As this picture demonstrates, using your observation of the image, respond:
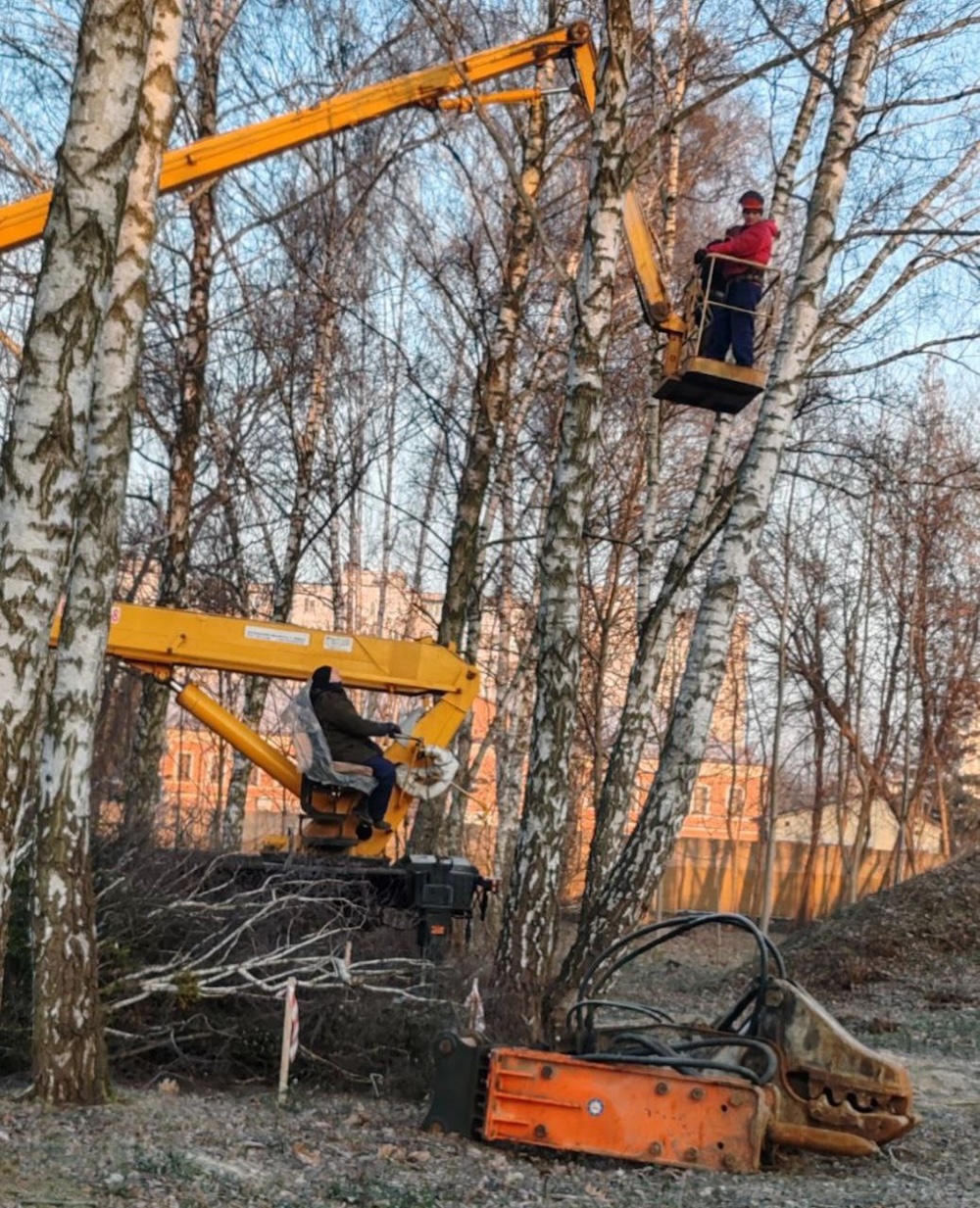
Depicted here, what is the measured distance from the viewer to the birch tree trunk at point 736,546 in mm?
12141

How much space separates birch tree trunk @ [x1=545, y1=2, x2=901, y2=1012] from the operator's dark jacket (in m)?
2.25

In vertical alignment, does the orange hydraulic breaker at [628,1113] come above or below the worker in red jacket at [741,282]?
below

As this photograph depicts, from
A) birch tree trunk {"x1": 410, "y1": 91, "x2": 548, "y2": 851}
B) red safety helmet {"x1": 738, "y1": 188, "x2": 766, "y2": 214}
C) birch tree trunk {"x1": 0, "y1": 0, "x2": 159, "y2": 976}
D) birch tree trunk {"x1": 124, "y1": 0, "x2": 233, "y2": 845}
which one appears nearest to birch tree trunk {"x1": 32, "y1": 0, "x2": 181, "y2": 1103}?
birch tree trunk {"x1": 0, "y1": 0, "x2": 159, "y2": 976}

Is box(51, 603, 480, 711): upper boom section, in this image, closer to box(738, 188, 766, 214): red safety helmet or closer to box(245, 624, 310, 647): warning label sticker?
box(245, 624, 310, 647): warning label sticker

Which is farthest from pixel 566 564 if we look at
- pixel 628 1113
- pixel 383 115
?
pixel 383 115

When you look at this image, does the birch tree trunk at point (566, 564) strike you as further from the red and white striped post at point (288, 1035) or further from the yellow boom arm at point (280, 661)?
the yellow boom arm at point (280, 661)

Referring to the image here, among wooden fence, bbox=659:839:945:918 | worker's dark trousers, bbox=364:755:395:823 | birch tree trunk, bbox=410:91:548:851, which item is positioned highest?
birch tree trunk, bbox=410:91:548:851

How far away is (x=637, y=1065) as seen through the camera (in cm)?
738

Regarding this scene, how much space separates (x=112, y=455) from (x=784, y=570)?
3183 cm

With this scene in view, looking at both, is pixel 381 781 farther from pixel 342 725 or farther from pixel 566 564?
pixel 566 564

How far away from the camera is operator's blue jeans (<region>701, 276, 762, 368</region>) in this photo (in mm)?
12305

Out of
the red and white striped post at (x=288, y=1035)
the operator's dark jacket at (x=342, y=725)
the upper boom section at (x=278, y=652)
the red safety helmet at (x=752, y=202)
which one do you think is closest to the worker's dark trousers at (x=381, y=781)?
the operator's dark jacket at (x=342, y=725)

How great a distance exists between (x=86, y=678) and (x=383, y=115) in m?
9.25

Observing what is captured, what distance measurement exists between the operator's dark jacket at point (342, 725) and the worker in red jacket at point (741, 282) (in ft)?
Result: 12.6
